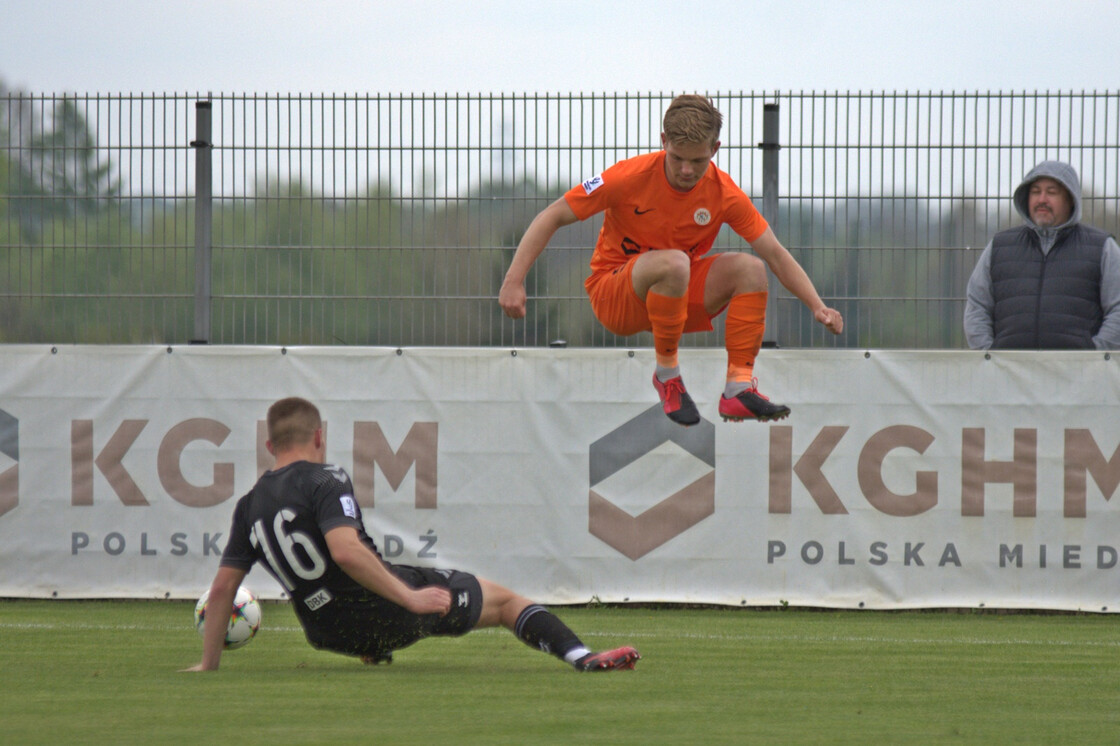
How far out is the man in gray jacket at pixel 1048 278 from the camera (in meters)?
8.77

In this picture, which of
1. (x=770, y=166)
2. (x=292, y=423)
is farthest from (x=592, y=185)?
(x=770, y=166)

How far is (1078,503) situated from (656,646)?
3.39 metres

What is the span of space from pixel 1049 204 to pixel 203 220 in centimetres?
560

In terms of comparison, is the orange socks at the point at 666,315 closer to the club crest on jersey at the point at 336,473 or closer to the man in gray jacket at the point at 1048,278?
the club crest on jersey at the point at 336,473

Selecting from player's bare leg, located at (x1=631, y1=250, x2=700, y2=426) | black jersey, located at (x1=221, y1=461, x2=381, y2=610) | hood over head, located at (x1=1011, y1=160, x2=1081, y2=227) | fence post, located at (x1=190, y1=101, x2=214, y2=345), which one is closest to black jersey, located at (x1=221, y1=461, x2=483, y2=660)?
black jersey, located at (x1=221, y1=461, x2=381, y2=610)

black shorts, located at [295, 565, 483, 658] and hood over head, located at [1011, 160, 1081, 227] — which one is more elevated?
hood over head, located at [1011, 160, 1081, 227]

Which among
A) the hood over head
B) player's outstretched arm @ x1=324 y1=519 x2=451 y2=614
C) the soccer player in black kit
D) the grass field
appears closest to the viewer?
the grass field

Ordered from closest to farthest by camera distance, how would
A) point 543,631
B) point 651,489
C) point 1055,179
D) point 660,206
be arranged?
point 543,631, point 660,206, point 1055,179, point 651,489

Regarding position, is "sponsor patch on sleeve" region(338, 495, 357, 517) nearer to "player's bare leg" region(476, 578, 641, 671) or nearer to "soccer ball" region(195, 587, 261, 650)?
"player's bare leg" region(476, 578, 641, 671)

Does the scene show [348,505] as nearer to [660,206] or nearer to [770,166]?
[660,206]

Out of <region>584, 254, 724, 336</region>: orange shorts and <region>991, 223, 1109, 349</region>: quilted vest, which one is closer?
<region>584, 254, 724, 336</region>: orange shorts

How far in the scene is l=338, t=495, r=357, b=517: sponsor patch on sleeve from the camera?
5699 millimetres

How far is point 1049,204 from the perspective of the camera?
347 inches

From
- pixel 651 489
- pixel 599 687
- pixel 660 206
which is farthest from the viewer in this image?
pixel 651 489
